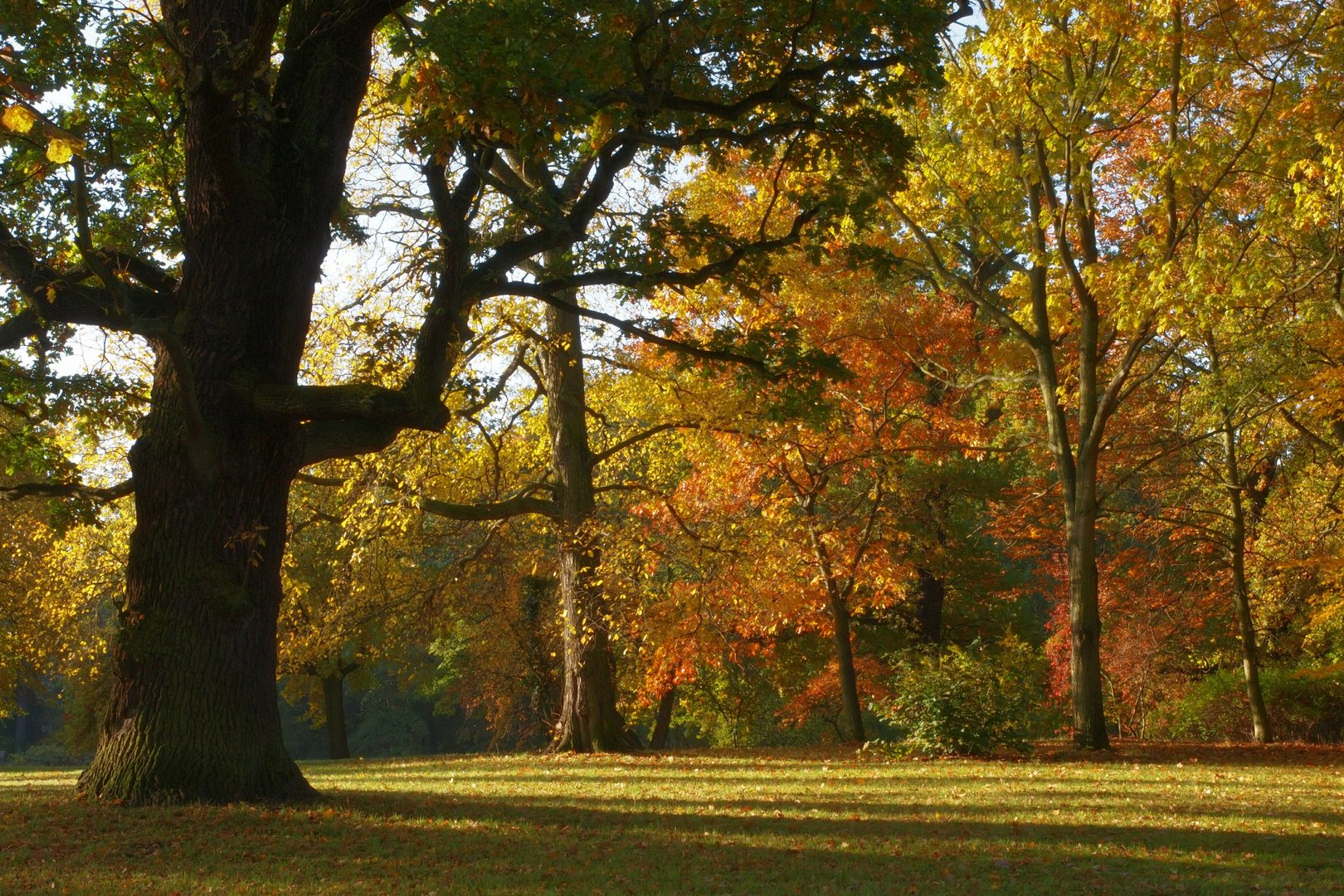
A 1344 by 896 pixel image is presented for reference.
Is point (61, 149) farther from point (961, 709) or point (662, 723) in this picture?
point (662, 723)

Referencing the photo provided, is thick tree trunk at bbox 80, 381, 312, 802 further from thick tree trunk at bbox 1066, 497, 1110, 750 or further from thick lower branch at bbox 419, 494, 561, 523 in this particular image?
thick tree trunk at bbox 1066, 497, 1110, 750

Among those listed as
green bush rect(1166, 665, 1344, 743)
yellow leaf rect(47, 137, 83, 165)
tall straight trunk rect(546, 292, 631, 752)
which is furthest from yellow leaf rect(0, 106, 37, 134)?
green bush rect(1166, 665, 1344, 743)

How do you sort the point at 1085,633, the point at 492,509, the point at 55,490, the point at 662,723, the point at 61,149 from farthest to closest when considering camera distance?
the point at 662,723, the point at 492,509, the point at 1085,633, the point at 55,490, the point at 61,149

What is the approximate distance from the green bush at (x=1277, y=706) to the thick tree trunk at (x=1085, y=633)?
6.84m

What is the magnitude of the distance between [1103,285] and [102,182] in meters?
11.9

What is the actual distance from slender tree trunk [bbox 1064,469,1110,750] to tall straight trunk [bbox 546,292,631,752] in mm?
6853

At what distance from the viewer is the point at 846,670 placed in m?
20.6

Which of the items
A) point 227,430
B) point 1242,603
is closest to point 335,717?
point 1242,603

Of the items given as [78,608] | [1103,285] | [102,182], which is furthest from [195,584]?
[78,608]

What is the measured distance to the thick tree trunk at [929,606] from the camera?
960 inches

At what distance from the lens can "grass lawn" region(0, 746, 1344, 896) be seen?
5832mm

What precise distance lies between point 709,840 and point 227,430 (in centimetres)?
486

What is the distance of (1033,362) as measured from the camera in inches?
791

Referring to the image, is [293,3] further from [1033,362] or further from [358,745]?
[358,745]
